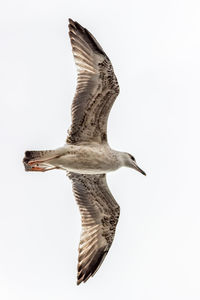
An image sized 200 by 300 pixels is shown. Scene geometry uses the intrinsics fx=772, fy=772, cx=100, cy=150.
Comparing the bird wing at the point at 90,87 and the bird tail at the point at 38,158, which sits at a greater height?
the bird wing at the point at 90,87

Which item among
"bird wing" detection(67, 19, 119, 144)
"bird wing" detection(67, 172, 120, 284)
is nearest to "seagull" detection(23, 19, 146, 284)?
"bird wing" detection(67, 19, 119, 144)

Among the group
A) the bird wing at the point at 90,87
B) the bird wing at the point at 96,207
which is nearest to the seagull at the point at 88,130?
the bird wing at the point at 90,87

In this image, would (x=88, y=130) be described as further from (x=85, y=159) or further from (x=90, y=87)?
(x=90, y=87)

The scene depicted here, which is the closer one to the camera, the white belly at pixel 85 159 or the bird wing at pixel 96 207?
the white belly at pixel 85 159

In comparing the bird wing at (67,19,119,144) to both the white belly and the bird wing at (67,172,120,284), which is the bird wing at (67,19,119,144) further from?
the bird wing at (67,172,120,284)

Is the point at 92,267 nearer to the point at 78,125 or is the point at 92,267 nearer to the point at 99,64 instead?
the point at 78,125

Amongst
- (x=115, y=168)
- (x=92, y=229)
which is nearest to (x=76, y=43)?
(x=115, y=168)

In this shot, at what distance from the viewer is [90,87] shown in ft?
47.3

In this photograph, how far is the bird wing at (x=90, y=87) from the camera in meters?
14.4

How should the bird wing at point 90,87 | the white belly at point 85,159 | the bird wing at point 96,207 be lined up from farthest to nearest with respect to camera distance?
the bird wing at point 96,207 → the white belly at point 85,159 → the bird wing at point 90,87

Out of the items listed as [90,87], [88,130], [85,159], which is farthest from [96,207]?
[90,87]

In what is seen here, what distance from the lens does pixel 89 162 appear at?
47.9 ft

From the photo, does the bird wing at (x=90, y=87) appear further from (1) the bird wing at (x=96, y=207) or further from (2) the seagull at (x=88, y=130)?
(1) the bird wing at (x=96, y=207)

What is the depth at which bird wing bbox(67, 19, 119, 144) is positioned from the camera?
14.4 metres
